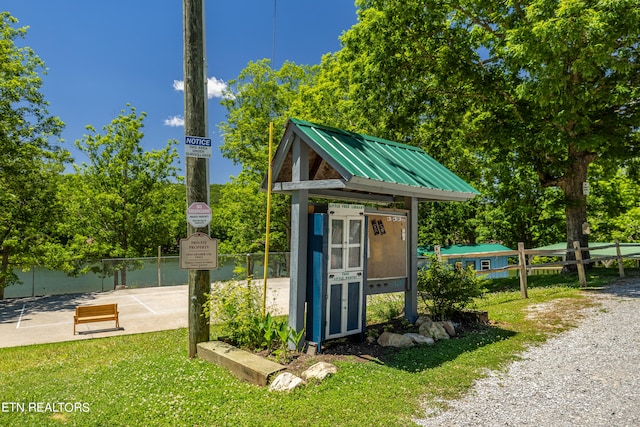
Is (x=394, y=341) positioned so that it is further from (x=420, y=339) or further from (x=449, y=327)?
(x=449, y=327)

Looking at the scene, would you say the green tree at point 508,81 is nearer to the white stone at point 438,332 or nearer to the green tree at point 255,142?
the white stone at point 438,332

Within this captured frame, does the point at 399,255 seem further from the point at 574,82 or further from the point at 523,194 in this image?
the point at 523,194

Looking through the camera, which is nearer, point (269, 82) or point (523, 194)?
point (523, 194)

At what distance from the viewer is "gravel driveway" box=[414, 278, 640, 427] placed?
391 cm

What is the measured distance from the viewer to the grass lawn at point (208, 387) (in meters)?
3.89

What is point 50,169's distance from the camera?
17422 millimetres

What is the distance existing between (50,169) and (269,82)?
49.1 feet

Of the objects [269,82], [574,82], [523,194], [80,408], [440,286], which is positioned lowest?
[80,408]

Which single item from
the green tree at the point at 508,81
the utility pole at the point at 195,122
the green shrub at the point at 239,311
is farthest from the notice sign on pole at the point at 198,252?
the green tree at the point at 508,81

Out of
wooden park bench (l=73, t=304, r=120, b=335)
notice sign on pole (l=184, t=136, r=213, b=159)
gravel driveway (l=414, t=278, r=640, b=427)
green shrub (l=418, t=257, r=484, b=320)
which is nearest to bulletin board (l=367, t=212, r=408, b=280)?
green shrub (l=418, t=257, r=484, b=320)

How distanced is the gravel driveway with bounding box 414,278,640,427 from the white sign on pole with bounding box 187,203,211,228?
3.75 m

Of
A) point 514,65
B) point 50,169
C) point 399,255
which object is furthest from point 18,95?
point 514,65

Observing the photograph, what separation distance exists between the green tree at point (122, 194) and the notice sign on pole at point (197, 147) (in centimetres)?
2085

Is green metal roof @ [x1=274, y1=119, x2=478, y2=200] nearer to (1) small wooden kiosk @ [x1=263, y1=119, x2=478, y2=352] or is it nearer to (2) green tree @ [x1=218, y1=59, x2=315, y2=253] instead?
(1) small wooden kiosk @ [x1=263, y1=119, x2=478, y2=352]
